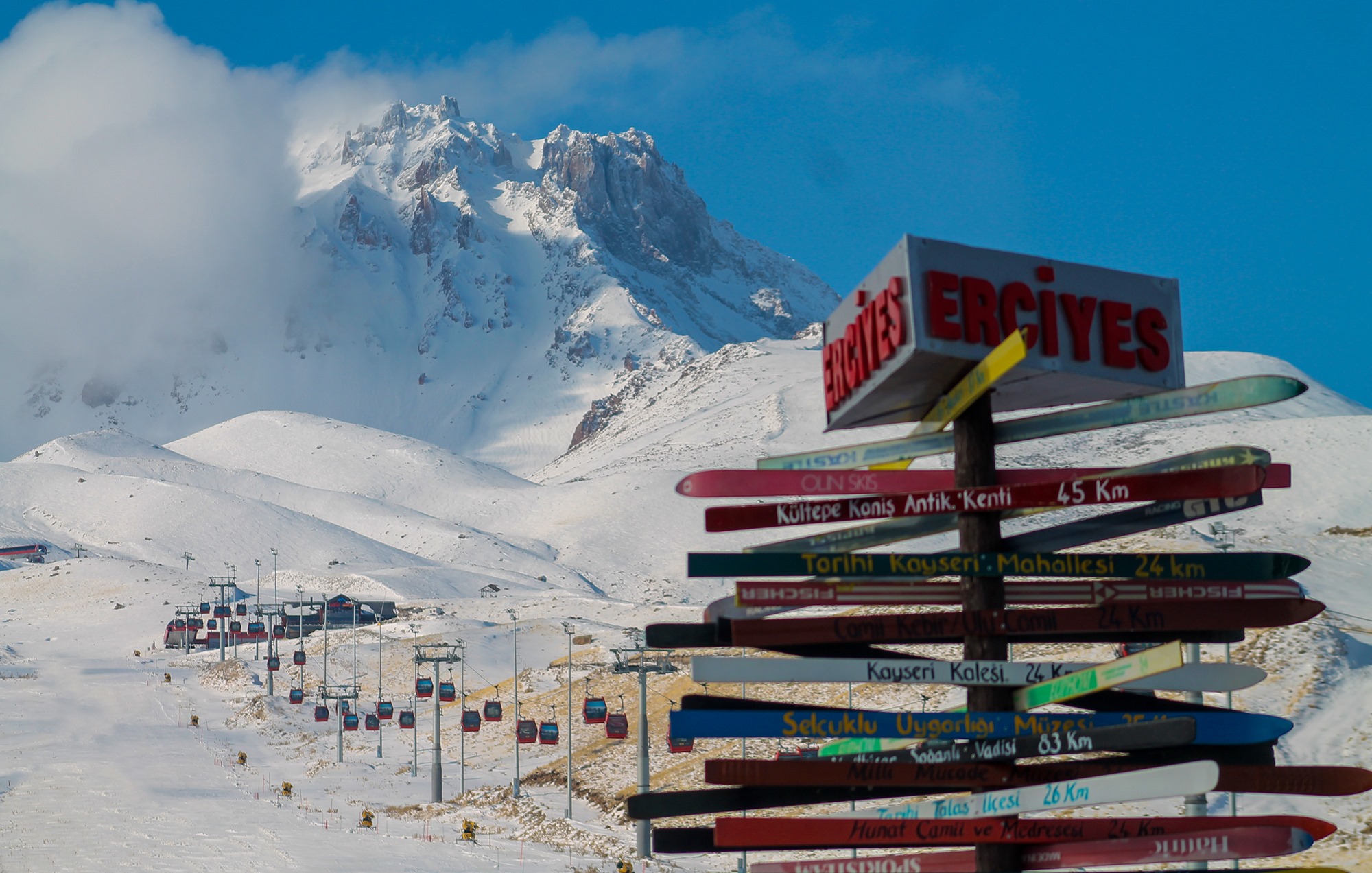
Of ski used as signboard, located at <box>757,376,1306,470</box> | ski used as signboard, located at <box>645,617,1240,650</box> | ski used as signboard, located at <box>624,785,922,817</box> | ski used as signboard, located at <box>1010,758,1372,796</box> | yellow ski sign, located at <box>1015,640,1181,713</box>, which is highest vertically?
ski used as signboard, located at <box>757,376,1306,470</box>

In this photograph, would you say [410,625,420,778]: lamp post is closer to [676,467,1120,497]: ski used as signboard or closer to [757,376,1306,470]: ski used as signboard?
[757,376,1306,470]: ski used as signboard

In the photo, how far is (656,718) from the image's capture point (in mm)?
74750

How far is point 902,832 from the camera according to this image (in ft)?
42.6

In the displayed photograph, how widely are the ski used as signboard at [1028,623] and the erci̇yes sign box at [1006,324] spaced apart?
2090 mm

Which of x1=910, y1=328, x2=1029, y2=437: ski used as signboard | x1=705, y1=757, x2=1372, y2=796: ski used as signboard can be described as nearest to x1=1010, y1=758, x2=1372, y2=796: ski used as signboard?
x1=705, y1=757, x2=1372, y2=796: ski used as signboard

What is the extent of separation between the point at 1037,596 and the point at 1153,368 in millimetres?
2424

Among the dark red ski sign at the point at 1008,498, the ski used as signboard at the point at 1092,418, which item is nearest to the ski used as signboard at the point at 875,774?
the dark red ski sign at the point at 1008,498

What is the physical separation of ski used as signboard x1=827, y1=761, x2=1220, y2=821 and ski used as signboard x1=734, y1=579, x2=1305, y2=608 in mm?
1806

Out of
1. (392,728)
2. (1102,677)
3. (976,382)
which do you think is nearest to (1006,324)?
(976,382)

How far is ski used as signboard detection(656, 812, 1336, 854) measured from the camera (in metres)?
12.4

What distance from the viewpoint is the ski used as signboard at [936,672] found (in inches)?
492

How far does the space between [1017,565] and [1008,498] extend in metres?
0.62

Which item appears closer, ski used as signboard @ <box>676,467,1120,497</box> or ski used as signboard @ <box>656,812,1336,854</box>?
ski used as signboard @ <box>656,812,1336,854</box>

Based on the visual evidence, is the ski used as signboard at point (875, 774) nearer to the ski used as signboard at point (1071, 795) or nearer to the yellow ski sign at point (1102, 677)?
the ski used as signboard at point (1071, 795)
